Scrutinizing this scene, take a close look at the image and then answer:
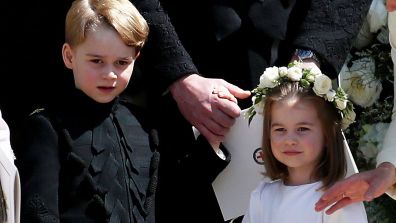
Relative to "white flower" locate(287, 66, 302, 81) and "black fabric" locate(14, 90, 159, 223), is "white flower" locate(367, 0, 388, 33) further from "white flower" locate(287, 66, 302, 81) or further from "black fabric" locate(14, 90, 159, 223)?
"black fabric" locate(14, 90, 159, 223)

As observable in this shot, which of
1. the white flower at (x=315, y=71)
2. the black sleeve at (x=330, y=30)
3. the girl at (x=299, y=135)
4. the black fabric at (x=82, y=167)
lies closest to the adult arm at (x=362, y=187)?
the girl at (x=299, y=135)

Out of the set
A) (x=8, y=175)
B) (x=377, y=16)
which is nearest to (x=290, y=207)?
(x=8, y=175)

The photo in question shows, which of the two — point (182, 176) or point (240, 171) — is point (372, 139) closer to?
point (240, 171)

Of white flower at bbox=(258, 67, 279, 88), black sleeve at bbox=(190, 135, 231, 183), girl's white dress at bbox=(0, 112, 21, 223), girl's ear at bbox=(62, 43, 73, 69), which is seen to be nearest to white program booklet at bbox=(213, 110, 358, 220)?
black sleeve at bbox=(190, 135, 231, 183)

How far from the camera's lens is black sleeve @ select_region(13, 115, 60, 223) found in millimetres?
3746

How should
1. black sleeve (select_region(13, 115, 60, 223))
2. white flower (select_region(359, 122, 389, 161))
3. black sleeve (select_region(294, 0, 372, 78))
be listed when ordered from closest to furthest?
black sleeve (select_region(13, 115, 60, 223)) → black sleeve (select_region(294, 0, 372, 78)) → white flower (select_region(359, 122, 389, 161))

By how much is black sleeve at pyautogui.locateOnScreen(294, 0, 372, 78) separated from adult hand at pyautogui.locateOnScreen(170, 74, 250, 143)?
1.12ft

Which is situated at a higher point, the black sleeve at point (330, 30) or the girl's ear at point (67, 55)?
the black sleeve at point (330, 30)

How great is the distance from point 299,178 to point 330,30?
672 mm

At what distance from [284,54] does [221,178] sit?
0.56 metres

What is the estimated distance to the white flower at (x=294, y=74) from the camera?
3893mm

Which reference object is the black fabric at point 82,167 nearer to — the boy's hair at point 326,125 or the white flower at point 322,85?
the boy's hair at point 326,125

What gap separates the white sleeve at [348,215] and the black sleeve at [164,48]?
2.66 feet

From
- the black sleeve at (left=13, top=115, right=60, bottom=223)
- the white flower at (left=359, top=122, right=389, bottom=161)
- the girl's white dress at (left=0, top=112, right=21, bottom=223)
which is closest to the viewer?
the girl's white dress at (left=0, top=112, right=21, bottom=223)
